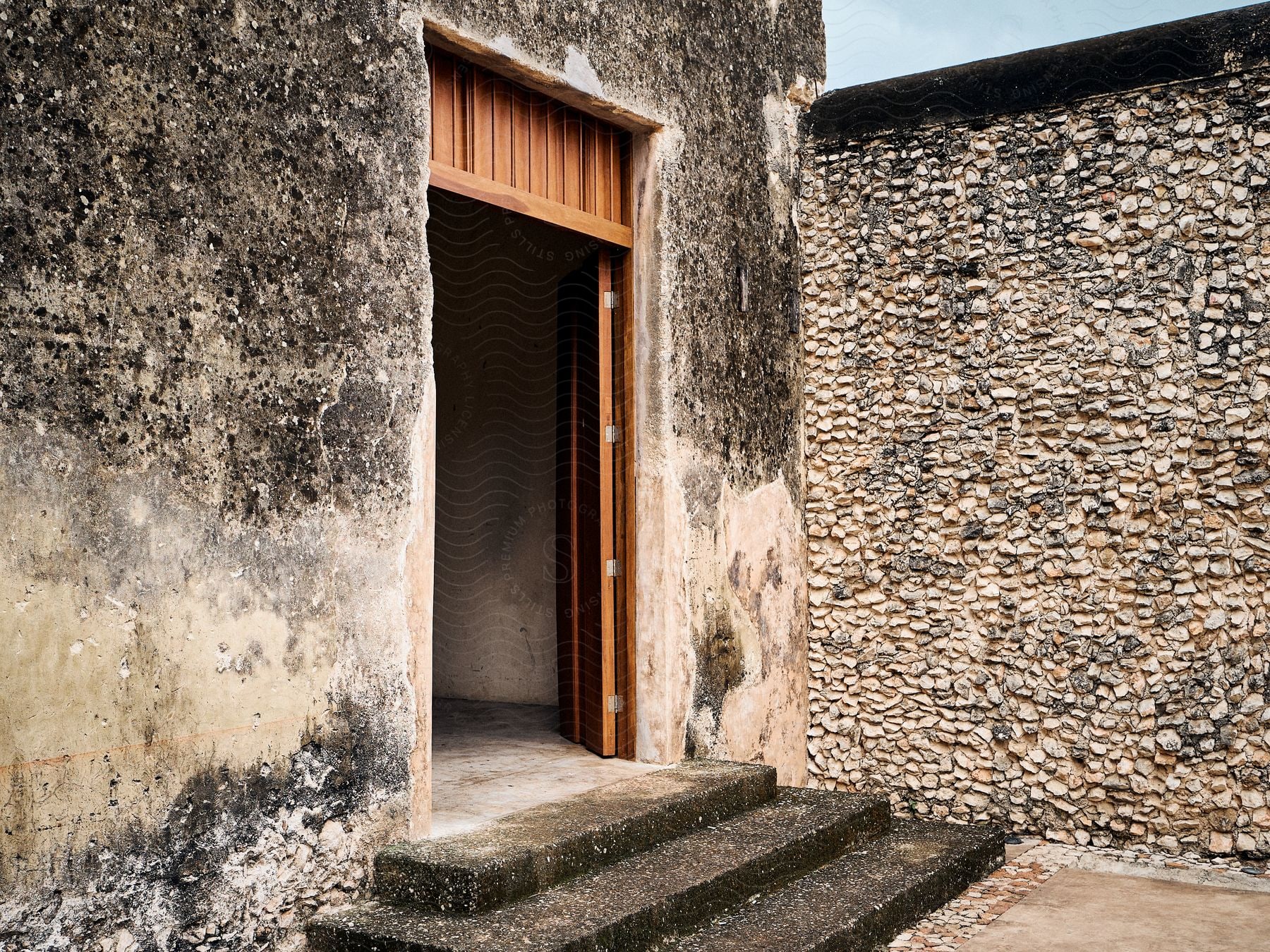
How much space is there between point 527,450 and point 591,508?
1758 millimetres

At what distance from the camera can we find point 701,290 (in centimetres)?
474

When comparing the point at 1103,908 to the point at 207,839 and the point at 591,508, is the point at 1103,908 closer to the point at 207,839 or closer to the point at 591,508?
the point at 591,508

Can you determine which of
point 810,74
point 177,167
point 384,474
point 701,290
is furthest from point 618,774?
point 810,74

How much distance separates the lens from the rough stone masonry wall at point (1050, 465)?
4477 mm

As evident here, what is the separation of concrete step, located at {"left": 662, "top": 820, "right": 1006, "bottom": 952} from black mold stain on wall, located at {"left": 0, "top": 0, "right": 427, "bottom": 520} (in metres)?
1.65

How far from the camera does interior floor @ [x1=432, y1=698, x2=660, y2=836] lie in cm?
379

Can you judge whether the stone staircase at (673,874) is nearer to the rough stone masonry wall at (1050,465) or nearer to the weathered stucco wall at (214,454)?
the weathered stucco wall at (214,454)

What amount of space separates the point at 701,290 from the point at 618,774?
1974mm

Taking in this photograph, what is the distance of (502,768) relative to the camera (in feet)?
14.7

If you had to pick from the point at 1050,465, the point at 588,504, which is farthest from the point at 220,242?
the point at 1050,465

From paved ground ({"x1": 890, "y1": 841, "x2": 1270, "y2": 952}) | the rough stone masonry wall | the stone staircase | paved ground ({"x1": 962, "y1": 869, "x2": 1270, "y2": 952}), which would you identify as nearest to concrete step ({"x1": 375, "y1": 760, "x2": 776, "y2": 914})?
the stone staircase

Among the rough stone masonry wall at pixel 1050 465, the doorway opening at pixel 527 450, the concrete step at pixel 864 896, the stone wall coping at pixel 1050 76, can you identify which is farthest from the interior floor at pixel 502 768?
the stone wall coping at pixel 1050 76

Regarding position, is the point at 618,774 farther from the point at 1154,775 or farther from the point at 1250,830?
the point at 1250,830

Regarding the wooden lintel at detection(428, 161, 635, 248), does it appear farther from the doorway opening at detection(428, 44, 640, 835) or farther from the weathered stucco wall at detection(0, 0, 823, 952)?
the weathered stucco wall at detection(0, 0, 823, 952)
